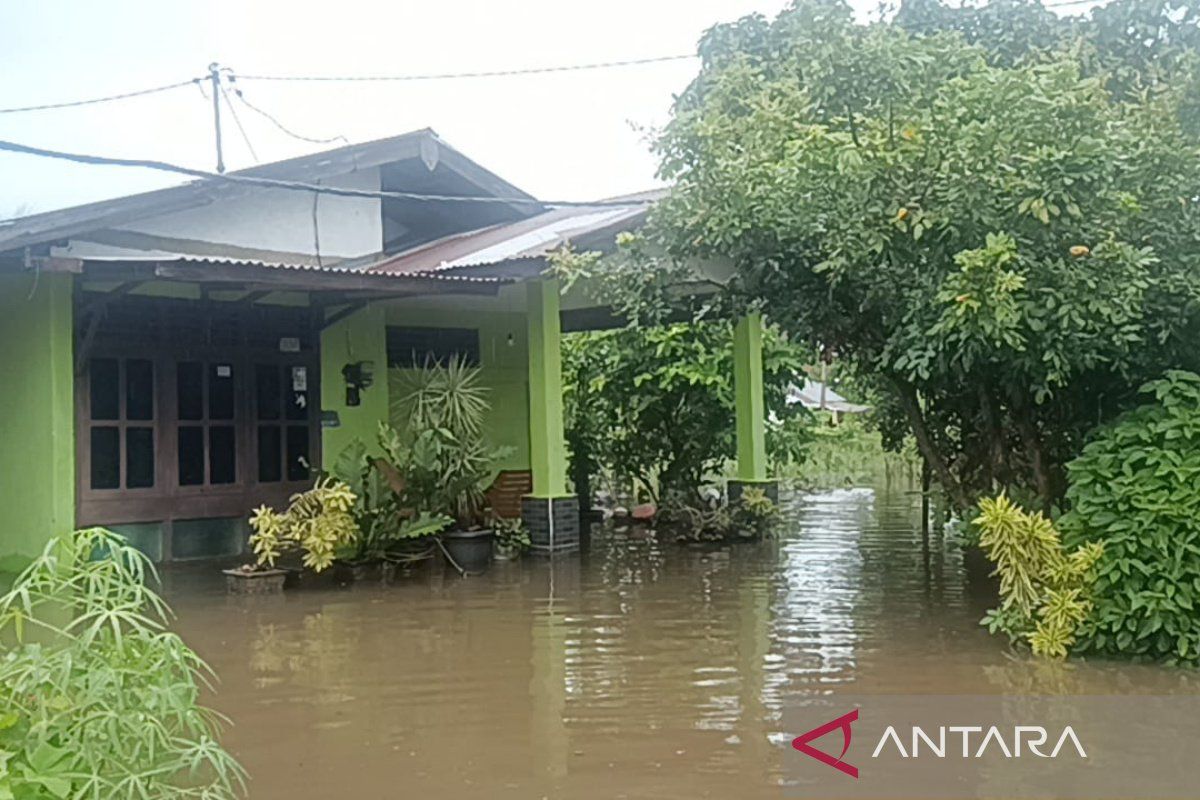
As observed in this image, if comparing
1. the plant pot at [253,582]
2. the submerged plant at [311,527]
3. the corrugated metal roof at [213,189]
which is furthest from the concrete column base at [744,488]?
the plant pot at [253,582]

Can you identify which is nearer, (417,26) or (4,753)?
(4,753)

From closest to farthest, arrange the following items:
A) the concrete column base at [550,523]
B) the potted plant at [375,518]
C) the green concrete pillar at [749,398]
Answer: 1. the potted plant at [375,518]
2. the concrete column base at [550,523]
3. the green concrete pillar at [749,398]

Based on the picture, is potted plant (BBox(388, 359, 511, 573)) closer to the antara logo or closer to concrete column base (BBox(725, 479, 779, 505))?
concrete column base (BBox(725, 479, 779, 505))

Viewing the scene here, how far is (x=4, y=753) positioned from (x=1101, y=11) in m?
8.79

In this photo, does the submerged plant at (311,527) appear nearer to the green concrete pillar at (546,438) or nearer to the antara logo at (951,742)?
the green concrete pillar at (546,438)

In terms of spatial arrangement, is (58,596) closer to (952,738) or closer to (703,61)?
(952,738)

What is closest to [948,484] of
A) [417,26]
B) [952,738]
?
[952,738]

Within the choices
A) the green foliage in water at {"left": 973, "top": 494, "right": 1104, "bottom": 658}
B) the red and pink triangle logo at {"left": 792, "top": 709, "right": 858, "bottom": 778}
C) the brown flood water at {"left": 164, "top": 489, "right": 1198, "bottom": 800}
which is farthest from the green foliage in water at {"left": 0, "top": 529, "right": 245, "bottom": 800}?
the green foliage in water at {"left": 973, "top": 494, "right": 1104, "bottom": 658}

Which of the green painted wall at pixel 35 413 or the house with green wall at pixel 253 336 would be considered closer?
the green painted wall at pixel 35 413

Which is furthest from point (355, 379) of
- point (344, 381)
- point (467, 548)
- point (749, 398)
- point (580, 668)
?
point (580, 668)

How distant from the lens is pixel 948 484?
319 inches

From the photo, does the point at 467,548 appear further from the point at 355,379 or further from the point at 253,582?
the point at 355,379

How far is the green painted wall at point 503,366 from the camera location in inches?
517

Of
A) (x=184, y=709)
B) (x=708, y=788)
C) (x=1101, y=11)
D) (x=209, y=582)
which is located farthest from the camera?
(x=209, y=582)
